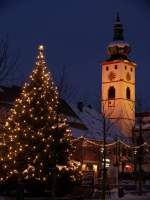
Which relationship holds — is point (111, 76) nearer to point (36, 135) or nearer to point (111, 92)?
point (111, 92)

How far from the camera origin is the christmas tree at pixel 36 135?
30.5 meters

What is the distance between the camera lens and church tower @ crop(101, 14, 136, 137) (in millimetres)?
105562

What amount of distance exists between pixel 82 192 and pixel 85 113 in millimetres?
53186

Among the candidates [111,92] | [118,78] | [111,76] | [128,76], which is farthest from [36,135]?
[128,76]

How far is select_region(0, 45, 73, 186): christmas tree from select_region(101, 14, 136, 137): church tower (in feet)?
234

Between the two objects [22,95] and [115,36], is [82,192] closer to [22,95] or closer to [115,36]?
[22,95]

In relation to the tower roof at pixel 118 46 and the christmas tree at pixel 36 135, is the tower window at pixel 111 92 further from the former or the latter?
the christmas tree at pixel 36 135

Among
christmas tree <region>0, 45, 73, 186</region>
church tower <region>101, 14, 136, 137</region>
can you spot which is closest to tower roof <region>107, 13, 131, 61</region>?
church tower <region>101, 14, 136, 137</region>

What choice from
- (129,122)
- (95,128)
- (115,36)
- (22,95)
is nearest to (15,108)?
(22,95)

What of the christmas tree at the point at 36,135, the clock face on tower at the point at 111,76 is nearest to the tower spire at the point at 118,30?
the clock face on tower at the point at 111,76

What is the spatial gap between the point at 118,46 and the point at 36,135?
8092 centimetres

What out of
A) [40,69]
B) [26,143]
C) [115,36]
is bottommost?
[26,143]

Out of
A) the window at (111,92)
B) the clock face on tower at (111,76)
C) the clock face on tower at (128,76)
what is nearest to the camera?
the window at (111,92)

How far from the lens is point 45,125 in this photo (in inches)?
1223
